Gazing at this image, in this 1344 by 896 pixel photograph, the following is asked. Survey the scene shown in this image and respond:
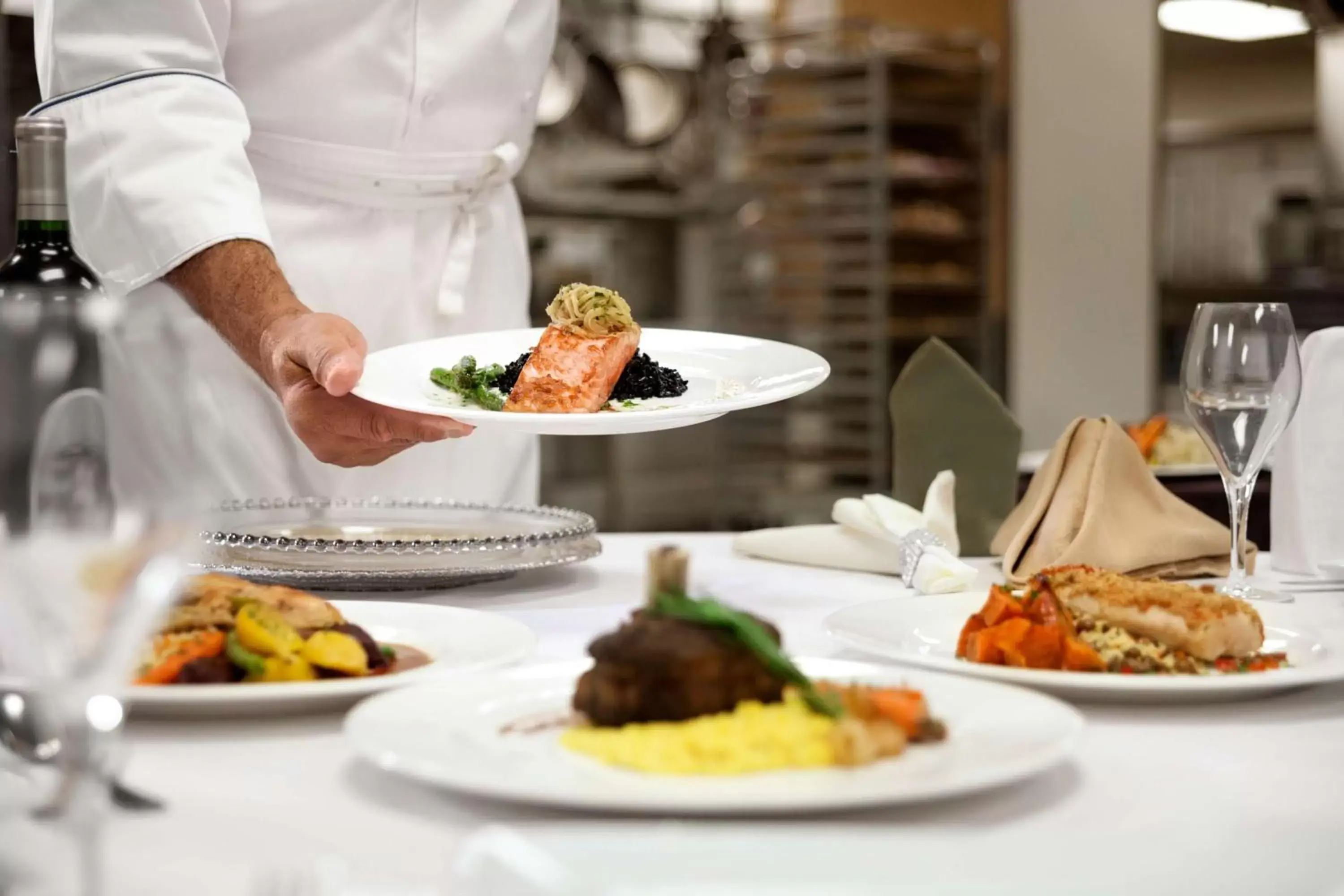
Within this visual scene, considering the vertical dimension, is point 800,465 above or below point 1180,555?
below

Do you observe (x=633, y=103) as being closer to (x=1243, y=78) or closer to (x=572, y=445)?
(x=572, y=445)

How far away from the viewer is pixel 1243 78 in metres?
6.38

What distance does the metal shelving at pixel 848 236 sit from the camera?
7.06m

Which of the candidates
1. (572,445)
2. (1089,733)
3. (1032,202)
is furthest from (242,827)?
(1032,202)

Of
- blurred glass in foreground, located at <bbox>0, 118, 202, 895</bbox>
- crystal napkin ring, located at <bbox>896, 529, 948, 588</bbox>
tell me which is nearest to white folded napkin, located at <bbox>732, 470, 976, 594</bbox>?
crystal napkin ring, located at <bbox>896, 529, 948, 588</bbox>

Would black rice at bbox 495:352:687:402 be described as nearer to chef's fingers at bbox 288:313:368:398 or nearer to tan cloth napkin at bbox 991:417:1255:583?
chef's fingers at bbox 288:313:368:398

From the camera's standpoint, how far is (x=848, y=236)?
24.3ft

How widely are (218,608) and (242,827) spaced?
0.27 meters

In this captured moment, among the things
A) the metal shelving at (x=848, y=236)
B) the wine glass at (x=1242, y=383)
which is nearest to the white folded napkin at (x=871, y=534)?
the wine glass at (x=1242, y=383)

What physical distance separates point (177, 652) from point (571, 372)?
2.56ft

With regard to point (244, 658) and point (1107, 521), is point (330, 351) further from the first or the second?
point (1107, 521)

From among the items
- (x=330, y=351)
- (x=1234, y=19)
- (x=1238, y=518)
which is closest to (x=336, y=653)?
(x=330, y=351)

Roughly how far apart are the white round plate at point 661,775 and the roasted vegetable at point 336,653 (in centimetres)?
10

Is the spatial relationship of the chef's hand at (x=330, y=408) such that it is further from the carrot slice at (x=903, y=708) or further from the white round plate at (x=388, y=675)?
the carrot slice at (x=903, y=708)
